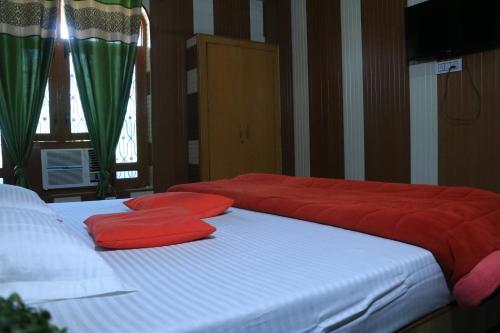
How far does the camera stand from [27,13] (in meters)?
3.53

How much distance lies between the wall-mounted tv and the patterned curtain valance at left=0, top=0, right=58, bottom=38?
2.85 metres

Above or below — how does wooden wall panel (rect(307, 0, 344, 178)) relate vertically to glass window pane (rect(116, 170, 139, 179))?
above

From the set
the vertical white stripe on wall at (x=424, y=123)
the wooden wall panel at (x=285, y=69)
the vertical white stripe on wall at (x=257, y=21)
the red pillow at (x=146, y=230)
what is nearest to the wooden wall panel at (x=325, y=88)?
the wooden wall panel at (x=285, y=69)

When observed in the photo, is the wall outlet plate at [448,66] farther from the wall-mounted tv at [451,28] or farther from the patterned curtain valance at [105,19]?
the patterned curtain valance at [105,19]

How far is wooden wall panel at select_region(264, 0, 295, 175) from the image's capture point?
15.2 ft

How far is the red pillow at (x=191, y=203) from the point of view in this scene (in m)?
1.95

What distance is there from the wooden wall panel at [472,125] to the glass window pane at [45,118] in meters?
3.13

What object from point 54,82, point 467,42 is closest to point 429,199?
point 467,42

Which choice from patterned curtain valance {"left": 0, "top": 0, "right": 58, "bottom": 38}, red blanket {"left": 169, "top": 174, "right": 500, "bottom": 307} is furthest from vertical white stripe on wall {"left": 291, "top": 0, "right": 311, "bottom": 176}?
patterned curtain valance {"left": 0, "top": 0, "right": 58, "bottom": 38}

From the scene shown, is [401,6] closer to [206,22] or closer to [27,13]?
[206,22]

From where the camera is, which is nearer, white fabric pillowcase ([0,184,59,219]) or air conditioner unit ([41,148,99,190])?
white fabric pillowcase ([0,184,59,219])

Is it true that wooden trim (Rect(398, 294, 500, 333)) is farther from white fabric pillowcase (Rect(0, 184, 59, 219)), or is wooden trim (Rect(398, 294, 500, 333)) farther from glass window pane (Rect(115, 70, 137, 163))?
glass window pane (Rect(115, 70, 137, 163))

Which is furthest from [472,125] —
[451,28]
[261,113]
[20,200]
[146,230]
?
[20,200]

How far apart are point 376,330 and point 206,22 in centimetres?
388
